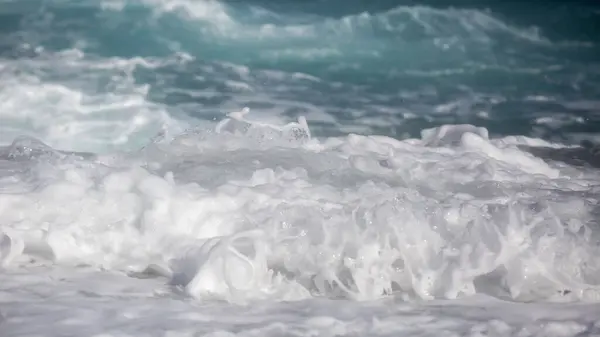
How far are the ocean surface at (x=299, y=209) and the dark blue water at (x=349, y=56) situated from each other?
7cm

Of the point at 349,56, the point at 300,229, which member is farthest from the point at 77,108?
the point at 300,229

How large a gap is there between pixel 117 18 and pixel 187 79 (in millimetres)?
5096

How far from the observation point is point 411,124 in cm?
762

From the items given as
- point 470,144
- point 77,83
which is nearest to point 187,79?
point 77,83

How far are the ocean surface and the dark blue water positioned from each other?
Result: 7cm

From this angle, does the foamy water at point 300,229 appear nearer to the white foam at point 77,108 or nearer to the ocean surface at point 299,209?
the ocean surface at point 299,209

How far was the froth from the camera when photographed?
3330mm

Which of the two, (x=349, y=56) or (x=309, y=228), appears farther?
(x=349, y=56)

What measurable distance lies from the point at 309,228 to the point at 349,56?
8.37 metres

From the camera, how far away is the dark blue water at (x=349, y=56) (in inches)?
321

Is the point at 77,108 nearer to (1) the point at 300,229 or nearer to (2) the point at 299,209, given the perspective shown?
(2) the point at 299,209

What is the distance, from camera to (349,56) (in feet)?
38.4

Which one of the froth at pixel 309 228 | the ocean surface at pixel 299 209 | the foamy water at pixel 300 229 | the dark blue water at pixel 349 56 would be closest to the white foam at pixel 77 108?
the ocean surface at pixel 299 209

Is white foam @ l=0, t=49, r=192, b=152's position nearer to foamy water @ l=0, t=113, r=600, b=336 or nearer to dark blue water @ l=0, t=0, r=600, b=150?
dark blue water @ l=0, t=0, r=600, b=150
